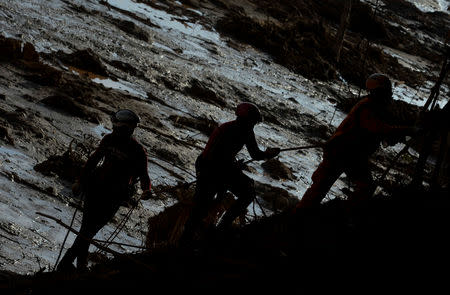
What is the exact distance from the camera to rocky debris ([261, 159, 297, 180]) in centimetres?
967

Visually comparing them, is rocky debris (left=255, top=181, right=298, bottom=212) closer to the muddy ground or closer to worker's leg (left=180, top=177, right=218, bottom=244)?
the muddy ground

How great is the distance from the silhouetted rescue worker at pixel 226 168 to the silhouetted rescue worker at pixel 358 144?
501mm

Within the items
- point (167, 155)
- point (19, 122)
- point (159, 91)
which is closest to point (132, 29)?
point (159, 91)

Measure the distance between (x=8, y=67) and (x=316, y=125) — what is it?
7.03 m

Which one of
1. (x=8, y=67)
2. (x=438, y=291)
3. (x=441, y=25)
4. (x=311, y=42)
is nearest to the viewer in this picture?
(x=438, y=291)

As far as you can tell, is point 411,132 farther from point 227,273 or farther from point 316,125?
point 316,125

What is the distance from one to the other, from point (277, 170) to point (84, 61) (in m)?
4.76

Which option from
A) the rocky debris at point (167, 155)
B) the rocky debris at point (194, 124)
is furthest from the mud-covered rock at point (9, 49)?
the rocky debris at point (167, 155)

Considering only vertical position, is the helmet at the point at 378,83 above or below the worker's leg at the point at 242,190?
above

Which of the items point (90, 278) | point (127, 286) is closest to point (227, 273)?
point (127, 286)

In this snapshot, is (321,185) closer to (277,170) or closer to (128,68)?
(277,170)

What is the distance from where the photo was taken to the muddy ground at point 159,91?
21.4 ft

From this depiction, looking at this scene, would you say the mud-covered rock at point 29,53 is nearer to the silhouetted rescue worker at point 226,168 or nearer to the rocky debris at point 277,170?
the rocky debris at point 277,170

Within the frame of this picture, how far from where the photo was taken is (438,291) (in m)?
2.48
